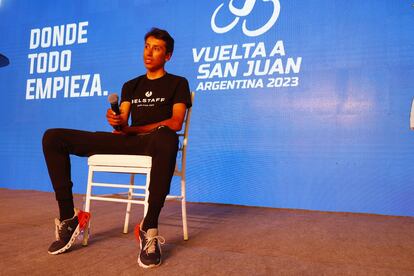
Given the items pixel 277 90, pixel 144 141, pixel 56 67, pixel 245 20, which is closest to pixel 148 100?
pixel 144 141

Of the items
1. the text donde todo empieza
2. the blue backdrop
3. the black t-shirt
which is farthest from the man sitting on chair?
the text donde todo empieza

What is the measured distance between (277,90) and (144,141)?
1.92 metres

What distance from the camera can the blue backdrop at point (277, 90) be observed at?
9.32 ft

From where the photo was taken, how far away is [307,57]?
3.07 meters

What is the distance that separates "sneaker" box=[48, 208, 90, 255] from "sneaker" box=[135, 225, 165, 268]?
0.30 metres

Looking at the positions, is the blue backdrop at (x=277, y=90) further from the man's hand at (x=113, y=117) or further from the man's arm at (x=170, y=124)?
the man's hand at (x=113, y=117)

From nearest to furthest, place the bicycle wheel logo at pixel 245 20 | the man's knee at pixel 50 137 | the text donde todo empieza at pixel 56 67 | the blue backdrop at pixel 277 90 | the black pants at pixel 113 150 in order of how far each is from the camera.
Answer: the black pants at pixel 113 150 < the man's knee at pixel 50 137 < the blue backdrop at pixel 277 90 < the bicycle wheel logo at pixel 245 20 < the text donde todo empieza at pixel 56 67

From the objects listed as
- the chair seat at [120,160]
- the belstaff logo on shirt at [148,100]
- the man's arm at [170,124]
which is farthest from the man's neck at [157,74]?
the chair seat at [120,160]

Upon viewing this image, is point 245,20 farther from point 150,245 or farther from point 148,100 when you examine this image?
point 150,245

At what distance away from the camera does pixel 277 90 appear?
315 cm

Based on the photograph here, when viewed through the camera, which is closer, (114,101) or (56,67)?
(114,101)

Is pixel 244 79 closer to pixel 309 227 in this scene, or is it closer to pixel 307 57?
pixel 307 57

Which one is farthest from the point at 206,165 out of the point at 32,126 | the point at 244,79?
the point at 32,126

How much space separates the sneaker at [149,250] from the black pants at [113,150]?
8cm
